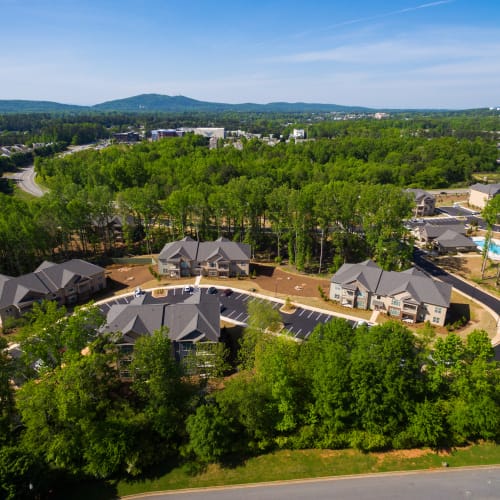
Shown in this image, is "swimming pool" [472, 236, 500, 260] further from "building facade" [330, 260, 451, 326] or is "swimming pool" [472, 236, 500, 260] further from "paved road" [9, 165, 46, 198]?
"paved road" [9, 165, 46, 198]

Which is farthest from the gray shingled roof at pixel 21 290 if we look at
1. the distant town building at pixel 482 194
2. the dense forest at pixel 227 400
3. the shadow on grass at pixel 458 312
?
the distant town building at pixel 482 194

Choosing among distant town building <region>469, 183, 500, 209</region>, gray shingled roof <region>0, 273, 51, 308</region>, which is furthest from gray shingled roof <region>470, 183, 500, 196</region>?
gray shingled roof <region>0, 273, 51, 308</region>

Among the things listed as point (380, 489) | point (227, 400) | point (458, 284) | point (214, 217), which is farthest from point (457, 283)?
point (227, 400)

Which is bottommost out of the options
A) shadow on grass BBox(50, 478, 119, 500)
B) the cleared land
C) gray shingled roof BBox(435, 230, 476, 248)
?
shadow on grass BBox(50, 478, 119, 500)

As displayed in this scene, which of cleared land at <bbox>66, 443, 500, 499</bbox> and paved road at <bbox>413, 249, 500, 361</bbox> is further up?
paved road at <bbox>413, 249, 500, 361</bbox>

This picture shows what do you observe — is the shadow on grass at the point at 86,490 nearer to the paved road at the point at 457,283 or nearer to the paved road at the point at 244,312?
the paved road at the point at 244,312

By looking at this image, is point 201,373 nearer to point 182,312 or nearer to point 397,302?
point 182,312

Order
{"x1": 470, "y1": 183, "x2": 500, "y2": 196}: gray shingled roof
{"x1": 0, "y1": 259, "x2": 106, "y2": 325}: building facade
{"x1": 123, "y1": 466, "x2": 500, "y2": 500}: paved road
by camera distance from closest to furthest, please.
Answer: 1. {"x1": 123, "y1": 466, "x2": 500, "y2": 500}: paved road
2. {"x1": 0, "y1": 259, "x2": 106, "y2": 325}: building facade
3. {"x1": 470, "y1": 183, "x2": 500, "y2": 196}: gray shingled roof

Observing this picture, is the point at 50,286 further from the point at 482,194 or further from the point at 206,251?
the point at 482,194
